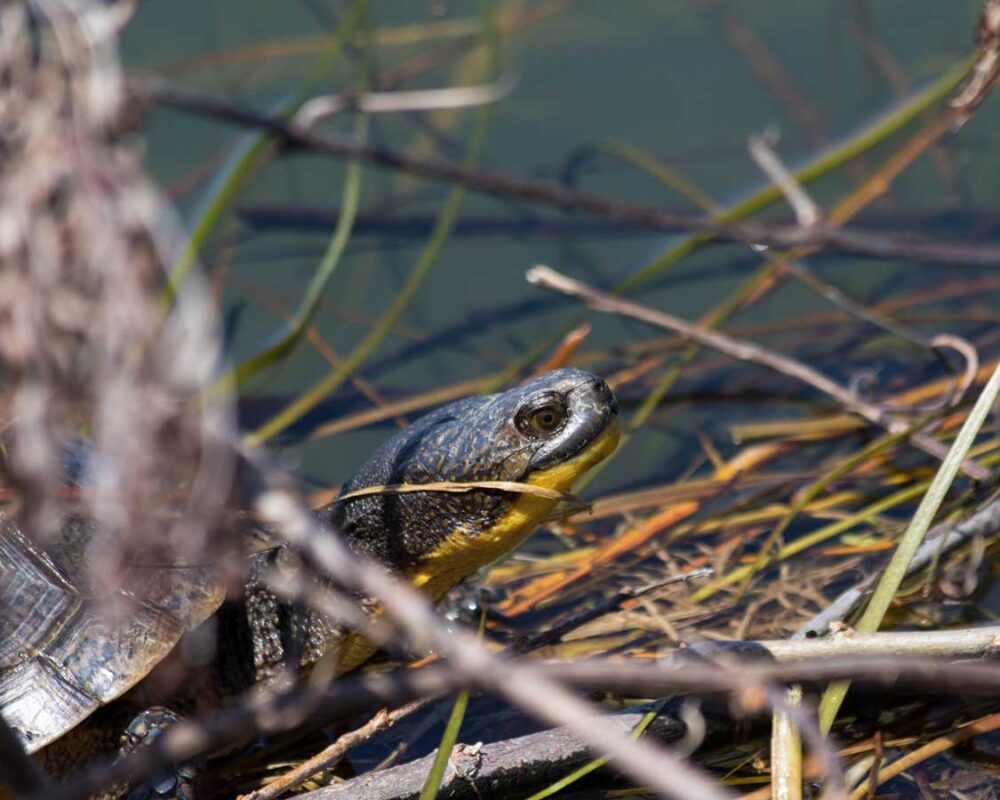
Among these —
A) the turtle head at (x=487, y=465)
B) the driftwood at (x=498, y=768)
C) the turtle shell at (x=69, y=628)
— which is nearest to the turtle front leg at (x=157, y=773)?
the turtle shell at (x=69, y=628)

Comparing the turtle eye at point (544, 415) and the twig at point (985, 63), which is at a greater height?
the twig at point (985, 63)

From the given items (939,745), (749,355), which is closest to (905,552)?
(939,745)

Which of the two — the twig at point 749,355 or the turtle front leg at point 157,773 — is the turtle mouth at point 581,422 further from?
the turtle front leg at point 157,773

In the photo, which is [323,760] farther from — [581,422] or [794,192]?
[794,192]

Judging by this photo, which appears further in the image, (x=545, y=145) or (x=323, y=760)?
(x=545, y=145)

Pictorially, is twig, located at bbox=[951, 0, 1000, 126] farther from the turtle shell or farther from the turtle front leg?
the turtle front leg

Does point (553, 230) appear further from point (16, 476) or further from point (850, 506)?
point (16, 476)

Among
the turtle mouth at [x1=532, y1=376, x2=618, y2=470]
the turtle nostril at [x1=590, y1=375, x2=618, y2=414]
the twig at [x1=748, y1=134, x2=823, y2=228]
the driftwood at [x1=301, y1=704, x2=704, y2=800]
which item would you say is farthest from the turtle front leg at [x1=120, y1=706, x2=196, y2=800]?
the twig at [x1=748, y1=134, x2=823, y2=228]

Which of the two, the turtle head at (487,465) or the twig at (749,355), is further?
the twig at (749,355)
